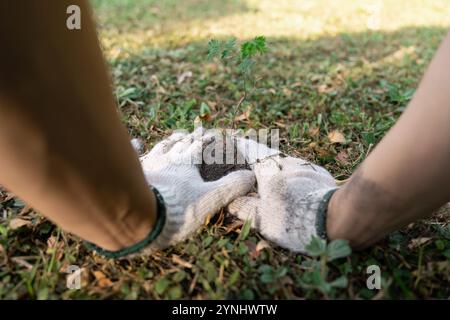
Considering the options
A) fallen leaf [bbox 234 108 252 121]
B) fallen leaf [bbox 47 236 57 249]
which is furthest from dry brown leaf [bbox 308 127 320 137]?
fallen leaf [bbox 47 236 57 249]

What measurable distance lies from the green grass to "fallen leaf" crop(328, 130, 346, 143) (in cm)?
3

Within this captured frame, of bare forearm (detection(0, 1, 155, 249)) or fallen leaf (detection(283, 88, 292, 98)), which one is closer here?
bare forearm (detection(0, 1, 155, 249))

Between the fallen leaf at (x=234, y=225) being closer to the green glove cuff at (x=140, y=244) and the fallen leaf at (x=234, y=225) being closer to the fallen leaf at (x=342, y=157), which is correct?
the green glove cuff at (x=140, y=244)

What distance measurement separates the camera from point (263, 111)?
2068 millimetres

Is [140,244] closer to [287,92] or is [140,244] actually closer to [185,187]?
[185,187]

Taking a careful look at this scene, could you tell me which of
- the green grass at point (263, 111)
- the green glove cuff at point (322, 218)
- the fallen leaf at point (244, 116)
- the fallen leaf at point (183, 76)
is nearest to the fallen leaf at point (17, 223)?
the green grass at point (263, 111)

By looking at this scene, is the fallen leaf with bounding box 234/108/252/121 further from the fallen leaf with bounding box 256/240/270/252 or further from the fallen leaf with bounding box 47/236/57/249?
the fallen leaf with bounding box 47/236/57/249

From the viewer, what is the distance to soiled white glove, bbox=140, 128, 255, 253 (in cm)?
120

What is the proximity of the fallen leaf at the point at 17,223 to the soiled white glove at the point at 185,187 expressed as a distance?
39 cm

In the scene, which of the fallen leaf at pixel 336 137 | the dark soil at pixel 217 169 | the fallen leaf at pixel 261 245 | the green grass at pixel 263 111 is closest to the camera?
the green grass at pixel 263 111

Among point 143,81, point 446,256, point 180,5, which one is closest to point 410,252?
point 446,256

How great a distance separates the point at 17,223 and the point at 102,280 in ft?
1.17

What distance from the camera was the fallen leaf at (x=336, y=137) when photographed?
1796 mm

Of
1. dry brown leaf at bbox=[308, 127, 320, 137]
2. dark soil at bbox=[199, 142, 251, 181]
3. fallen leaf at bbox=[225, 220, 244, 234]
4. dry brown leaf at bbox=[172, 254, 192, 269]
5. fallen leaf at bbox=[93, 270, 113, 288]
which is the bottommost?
fallen leaf at bbox=[93, 270, 113, 288]
